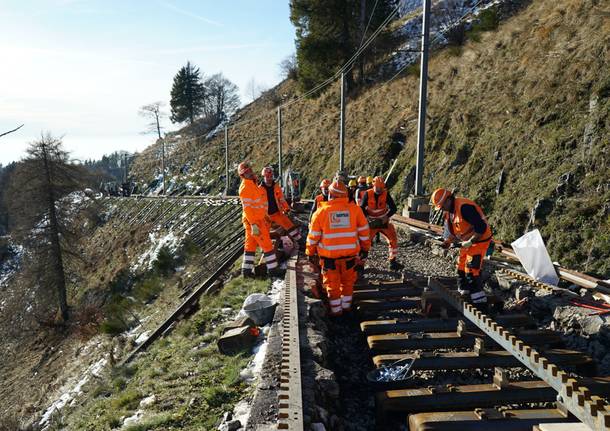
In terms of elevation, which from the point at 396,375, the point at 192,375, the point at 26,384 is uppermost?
the point at 396,375

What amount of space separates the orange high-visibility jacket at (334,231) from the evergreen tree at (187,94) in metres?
75.8

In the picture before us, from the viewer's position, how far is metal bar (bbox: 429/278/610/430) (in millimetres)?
2861

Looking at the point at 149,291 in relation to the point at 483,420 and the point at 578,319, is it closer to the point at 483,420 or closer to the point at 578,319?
the point at 578,319

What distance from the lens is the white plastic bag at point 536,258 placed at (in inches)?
259

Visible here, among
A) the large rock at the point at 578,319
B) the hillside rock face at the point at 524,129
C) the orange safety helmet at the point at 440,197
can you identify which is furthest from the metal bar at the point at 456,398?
the hillside rock face at the point at 524,129

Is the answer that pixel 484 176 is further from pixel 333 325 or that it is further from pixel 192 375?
pixel 192 375

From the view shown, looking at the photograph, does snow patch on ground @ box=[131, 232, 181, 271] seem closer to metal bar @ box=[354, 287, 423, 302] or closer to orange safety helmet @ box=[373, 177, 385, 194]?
orange safety helmet @ box=[373, 177, 385, 194]

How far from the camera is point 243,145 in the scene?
49.7 meters

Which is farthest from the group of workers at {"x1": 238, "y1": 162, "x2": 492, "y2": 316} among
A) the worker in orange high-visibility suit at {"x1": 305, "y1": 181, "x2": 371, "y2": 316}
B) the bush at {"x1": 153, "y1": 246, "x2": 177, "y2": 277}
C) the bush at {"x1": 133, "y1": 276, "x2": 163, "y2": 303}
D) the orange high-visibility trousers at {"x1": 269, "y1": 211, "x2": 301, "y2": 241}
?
the bush at {"x1": 153, "y1": 246, "x2": 177, "y2": 277}

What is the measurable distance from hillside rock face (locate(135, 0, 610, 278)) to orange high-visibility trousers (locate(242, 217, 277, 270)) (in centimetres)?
673

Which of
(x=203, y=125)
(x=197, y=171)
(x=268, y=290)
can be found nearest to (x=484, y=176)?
(x=268, y=290)

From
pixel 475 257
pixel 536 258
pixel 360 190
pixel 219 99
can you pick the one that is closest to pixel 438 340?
pixel 475 257

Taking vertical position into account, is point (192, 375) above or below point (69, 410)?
above

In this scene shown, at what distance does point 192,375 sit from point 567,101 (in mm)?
12846
